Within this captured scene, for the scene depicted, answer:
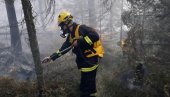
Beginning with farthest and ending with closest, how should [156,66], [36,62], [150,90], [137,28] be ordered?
[137,28] → [156,66] → [150,90] → [36,62]

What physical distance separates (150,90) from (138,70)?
29.8 inches

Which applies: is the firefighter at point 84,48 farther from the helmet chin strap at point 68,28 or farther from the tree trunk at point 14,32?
the tree trunk at point 14,32

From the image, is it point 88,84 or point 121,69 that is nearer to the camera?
point 88,84

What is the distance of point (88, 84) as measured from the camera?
289 inches

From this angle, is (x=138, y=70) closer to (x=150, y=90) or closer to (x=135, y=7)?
(x=150, y=90)

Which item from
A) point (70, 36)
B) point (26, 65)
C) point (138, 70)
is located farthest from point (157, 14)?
point (26, 65)

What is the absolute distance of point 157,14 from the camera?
11.3 meters

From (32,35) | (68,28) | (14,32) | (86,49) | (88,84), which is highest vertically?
(14,32)

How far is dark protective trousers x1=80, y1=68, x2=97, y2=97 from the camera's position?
7293 mm

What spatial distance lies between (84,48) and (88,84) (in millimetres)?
998

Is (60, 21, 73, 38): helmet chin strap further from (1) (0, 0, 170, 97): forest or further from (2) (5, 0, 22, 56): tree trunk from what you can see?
(2) (5, 0, 22, 56): tree trunk

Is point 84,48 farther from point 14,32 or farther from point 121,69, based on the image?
point 14,32

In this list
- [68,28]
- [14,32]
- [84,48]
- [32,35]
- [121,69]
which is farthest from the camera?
[14,32]

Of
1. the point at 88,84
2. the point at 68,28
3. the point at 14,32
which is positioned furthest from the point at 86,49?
the point at 14,32
